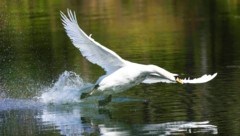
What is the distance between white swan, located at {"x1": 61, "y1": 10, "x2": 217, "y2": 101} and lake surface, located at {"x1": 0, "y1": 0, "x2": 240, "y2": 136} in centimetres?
54

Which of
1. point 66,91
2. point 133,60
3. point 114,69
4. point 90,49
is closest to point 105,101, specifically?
point 114,69

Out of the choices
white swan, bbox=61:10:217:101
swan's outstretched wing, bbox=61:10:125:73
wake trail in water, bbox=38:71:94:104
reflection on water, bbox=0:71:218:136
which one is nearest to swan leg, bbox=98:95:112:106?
reflection on water, bbox=0:71:218:136

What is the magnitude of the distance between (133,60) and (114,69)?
8.24m

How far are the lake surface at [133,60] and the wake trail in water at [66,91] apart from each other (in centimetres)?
3

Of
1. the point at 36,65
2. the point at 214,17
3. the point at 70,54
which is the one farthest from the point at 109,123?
the point at 214,17

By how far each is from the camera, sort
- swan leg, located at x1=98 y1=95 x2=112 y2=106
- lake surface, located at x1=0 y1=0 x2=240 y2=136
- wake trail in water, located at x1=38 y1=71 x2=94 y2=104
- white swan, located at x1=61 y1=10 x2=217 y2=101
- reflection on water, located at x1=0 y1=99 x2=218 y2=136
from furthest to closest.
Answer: wake trail in water, located at x1=38 y1=71 x2=94 y2=104 → swan leg, located at x1=98 y1=95 x2=112 y2=106 → white swan, located at x1=61 y1=10 x2=217 y2=101 → lake surface, located at x1=0 y1=0 x2=240 y2=136 → reflection on water, located at x1=0 y1=99 x2=218 y2=136

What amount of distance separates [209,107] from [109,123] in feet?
7.09

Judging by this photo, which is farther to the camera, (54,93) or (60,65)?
(60,65)

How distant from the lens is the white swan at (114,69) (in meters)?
16.7

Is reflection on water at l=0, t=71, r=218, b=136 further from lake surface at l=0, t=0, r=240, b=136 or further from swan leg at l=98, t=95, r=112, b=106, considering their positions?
swan leg at l=98, t=95, r=112, b=106

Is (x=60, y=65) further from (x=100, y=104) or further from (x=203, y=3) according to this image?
(x=203, y=3)

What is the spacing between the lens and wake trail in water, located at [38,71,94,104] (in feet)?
59.5

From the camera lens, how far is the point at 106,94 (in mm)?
17375

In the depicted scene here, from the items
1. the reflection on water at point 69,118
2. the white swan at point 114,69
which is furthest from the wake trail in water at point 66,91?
the white swan at point 114,69
